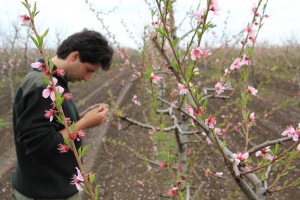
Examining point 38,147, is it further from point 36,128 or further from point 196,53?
point 196,53

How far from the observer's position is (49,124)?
80.3 inches

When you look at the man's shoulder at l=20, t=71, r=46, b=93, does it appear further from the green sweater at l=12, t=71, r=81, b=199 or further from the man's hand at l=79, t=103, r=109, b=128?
the man's hand at l=79, t=103, r=109, b=128

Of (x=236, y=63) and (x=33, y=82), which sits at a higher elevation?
(x=33, y=82)

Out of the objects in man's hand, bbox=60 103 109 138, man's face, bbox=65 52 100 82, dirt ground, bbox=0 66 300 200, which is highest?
man's face, bbox=65 52 100 82

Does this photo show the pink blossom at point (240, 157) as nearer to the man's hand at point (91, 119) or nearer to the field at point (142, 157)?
the man's hand at point (91, 119)

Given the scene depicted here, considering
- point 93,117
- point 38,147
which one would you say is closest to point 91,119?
point 93,117

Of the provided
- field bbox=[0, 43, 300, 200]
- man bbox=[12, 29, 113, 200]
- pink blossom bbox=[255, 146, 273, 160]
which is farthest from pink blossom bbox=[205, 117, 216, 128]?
field bbox=[0, 43, 300, 200]

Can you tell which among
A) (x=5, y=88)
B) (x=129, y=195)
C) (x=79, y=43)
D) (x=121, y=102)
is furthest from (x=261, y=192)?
(x=5, y=88)

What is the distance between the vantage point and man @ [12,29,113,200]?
2.01m

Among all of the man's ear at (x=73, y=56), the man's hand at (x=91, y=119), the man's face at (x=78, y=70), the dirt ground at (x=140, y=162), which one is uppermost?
the man's ear at (x=73, y=56)

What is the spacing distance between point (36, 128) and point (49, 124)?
8cm

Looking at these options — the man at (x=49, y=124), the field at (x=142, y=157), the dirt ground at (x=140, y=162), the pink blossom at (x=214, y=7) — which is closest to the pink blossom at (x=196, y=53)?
Answer: the pink blossom at (x=214, y=7)

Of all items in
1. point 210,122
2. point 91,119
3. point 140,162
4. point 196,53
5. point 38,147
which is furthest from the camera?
point 140,162

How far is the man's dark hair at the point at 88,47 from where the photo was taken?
2.34 m
